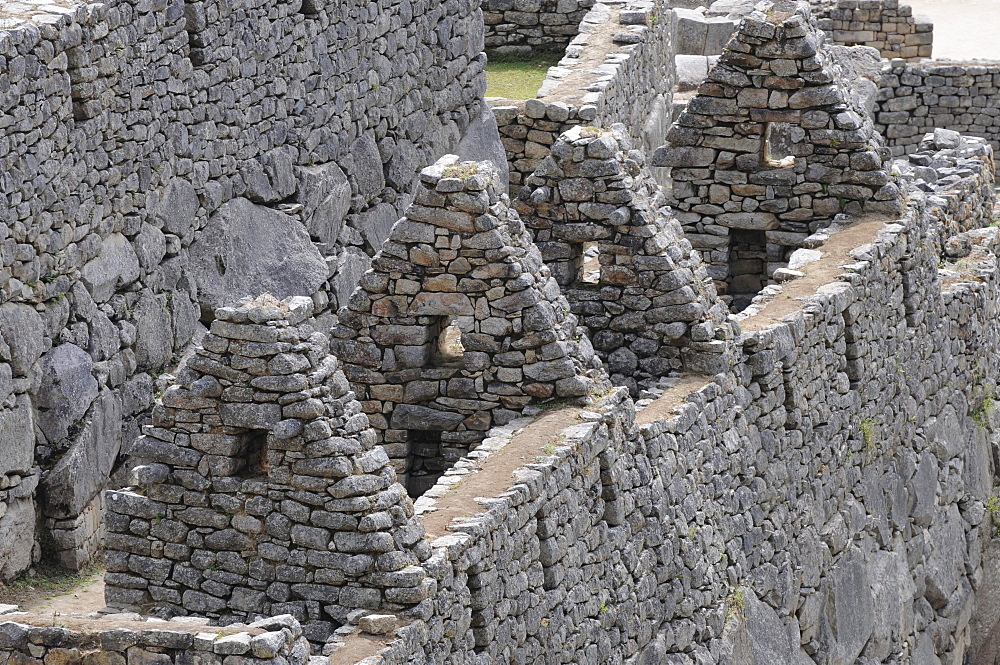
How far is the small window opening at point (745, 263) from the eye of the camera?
1725 cm

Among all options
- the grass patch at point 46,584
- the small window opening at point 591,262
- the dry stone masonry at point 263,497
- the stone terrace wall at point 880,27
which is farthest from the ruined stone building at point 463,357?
the stone terrace wall at point 880,27

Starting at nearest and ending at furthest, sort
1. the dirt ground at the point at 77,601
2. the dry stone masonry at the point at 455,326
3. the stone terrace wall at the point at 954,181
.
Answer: the dry stone masonry at the point at 455,326 < the dirt ground at the point at 77,601 < the stone terrace wall at the point at 954,181

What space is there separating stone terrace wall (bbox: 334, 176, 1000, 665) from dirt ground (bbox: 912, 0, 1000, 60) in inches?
614

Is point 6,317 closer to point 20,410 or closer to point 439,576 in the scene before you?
point 20,410

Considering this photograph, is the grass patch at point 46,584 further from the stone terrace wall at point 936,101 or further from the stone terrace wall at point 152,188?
the stone terrace wall at point 936,101

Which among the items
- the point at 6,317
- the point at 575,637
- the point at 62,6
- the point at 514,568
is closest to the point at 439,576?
the point at 514,568

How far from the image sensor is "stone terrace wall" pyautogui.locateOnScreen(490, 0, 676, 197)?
68.9ft

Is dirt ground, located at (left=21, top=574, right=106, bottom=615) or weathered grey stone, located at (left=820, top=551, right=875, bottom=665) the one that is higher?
dirt ground, located at (left=21, top=574, right=106, bottom=615)

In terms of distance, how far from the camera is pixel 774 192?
55.5ft

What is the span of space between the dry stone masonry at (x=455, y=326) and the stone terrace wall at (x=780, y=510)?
43 cm

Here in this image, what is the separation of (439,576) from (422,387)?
6.94ft

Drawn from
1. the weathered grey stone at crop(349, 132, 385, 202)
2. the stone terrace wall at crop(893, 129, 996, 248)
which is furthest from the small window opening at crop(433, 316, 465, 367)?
the stone terrace wall at crop(893, 129, 996, 248)

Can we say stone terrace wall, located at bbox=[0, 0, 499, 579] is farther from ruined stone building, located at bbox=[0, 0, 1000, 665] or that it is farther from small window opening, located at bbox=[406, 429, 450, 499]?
small window opening, located at bbox=[406, 429, 450, 499]

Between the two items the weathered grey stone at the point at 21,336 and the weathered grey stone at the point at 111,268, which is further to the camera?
the weathered grey stone at the point at 111,268
